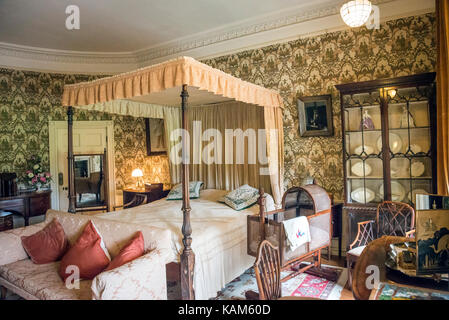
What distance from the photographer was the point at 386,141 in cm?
383

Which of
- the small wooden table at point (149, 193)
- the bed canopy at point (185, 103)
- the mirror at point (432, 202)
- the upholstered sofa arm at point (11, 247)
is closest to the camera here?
Result: the mirror at point (432, 202)

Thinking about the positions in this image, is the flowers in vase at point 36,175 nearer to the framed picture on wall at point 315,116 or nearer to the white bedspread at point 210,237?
the white bedspread at point 210,237

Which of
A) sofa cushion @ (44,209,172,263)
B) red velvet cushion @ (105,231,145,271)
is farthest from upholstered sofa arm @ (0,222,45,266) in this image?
red velvet cushion @ (105,231,145,271)

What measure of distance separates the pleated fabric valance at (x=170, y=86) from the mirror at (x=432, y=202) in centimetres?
211

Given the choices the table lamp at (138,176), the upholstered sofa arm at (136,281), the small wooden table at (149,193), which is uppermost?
the table lamp at (138,176)

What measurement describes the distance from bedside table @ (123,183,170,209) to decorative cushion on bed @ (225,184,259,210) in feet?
6.66

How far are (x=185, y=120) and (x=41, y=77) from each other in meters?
4.71

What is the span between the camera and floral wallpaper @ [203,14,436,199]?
3947 mm

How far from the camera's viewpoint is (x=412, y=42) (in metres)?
3.94

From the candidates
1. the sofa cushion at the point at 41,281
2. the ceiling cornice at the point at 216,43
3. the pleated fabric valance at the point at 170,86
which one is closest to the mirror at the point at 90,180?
the ceiling cornice at the point at 216,43

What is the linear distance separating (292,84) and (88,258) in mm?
3773

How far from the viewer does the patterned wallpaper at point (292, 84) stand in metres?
4.03

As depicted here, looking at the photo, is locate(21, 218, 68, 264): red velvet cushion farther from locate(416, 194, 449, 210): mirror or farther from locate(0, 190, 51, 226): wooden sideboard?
locate(416, 194, 449, 210): mirror

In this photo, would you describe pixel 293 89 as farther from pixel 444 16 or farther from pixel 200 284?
pixel 200 284
